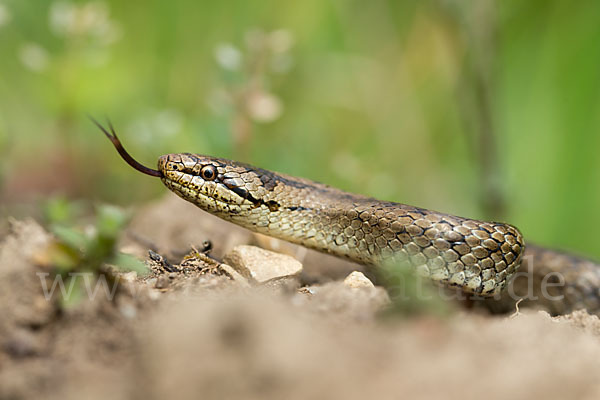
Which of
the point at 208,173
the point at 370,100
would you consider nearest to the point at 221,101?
the point at 208,173

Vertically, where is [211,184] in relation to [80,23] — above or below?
below

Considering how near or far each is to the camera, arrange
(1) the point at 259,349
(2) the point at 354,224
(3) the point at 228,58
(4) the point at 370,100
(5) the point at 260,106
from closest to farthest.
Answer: (1) the point at 259,349, (2) the point at 354,224, (3) the point at 228,58, (5) the point at 260,106, (4) the point at 370,100

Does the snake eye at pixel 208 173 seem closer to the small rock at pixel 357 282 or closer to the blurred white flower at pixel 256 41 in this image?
the small rock at pixel 357 282

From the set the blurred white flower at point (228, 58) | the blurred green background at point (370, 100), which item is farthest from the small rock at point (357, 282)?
the blurred green background at point (370, 100)

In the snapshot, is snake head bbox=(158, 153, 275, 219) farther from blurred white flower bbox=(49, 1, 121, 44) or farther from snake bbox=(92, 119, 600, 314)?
blurred white flower bbox=(49, 1, 121, 44)

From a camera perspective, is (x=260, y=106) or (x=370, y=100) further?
(x=370, y=100)

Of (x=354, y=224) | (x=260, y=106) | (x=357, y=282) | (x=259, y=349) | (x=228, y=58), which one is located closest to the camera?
(x=259, y=349)

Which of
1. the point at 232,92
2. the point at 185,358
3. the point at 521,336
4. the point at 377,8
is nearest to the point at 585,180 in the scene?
the point at 377,8

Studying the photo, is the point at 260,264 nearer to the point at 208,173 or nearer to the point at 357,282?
the point at 357,282
